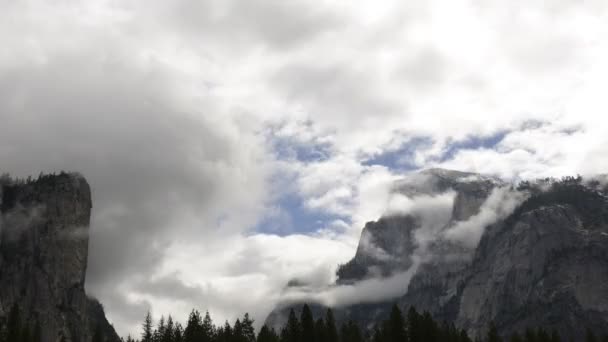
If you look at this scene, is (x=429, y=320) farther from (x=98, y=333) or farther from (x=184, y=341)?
(x=98, y=333)

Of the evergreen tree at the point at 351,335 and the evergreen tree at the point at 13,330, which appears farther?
the evergreen tree at the point at 351,335

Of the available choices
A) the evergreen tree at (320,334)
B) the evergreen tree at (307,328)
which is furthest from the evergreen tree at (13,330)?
the evergreen tree at (320,334)

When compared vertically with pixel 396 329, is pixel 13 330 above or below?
above

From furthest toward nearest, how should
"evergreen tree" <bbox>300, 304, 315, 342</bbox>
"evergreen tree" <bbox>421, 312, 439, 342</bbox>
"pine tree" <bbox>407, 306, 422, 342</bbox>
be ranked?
"evergreen tree" <bbox>421, 312, 439, 342</bbox> → "pine tree" <bbox>407, 306, 422, 342</bbox> → "evergreen tree" <bbox>300, 304, 315, 342</bbox>

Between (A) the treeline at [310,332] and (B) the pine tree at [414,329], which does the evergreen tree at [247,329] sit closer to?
(A) the treeline at [310,332]

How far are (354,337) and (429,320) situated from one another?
59.2 feet

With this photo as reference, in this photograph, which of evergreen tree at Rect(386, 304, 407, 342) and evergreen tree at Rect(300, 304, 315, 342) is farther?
evergreen tree at Rect(386, 304, 407, 342)

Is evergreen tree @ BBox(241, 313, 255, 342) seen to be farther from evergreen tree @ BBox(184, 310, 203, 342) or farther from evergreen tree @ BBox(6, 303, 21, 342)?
evergreen tree @ BBox(6, 303, 21, 342)

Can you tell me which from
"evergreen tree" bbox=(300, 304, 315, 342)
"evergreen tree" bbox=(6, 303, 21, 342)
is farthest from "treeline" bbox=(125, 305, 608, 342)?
"evergreen tree" bbox=(6, 303, 21, 342)

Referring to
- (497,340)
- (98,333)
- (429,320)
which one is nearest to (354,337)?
(429,320)

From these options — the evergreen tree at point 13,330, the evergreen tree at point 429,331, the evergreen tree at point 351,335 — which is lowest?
the evergreen tree at point 429,331

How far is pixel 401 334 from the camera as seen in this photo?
12962 centimetres

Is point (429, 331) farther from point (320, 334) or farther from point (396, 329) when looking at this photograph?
point (320, 334)

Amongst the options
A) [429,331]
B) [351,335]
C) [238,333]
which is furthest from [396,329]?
[238,333]
